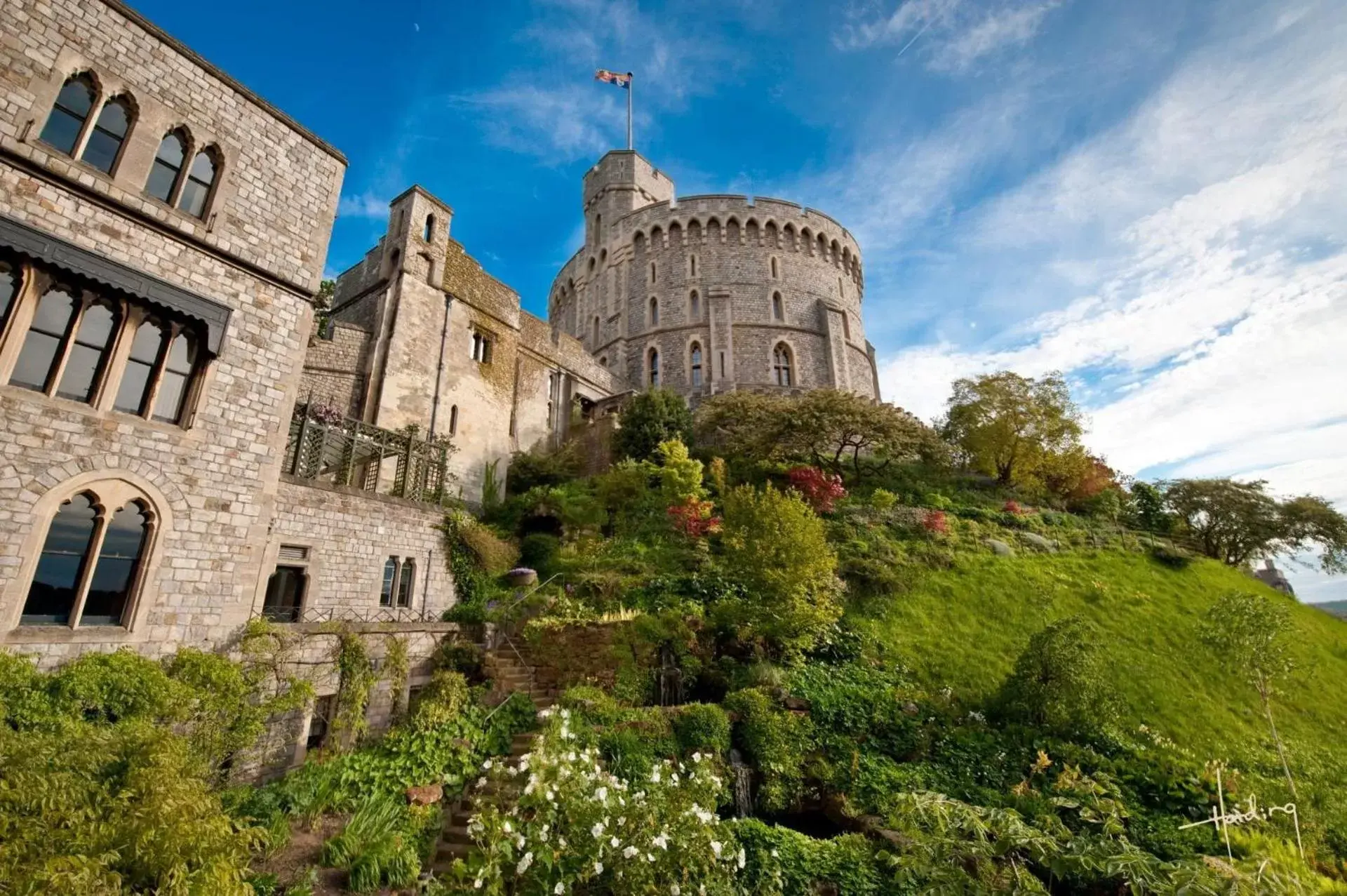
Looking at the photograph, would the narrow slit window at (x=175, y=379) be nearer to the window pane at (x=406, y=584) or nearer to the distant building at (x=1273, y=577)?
the window pane at (x=406, y=584)

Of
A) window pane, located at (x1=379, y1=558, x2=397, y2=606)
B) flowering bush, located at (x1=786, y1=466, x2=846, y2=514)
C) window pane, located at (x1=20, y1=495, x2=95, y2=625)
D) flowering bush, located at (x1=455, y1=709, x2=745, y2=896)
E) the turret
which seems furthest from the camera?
the turret

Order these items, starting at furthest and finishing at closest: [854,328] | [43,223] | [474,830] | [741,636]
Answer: [854,328], [741,636], [43,223], [474,830]

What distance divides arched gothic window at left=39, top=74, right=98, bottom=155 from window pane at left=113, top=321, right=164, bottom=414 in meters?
2.65

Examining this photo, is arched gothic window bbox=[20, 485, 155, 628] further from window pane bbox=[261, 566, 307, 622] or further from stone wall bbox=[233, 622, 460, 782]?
window pane bbox=[261, 566, 307, 622]

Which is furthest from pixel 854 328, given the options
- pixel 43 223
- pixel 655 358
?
pixel 43 223

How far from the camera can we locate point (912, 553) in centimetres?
1697

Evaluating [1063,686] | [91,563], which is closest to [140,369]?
[91,563]

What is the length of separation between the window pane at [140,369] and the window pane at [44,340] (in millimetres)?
730

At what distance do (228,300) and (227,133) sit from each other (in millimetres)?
3041

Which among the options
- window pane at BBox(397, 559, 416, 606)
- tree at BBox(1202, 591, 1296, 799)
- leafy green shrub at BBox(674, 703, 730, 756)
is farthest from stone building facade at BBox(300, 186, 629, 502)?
tree at BBox(1202, 591, 1296, 799)

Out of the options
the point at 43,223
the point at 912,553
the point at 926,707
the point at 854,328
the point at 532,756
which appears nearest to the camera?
the point at 532,756

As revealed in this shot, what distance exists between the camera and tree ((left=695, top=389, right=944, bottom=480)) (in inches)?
889

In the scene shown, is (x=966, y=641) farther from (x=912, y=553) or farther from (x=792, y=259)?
(x=792, y=259)

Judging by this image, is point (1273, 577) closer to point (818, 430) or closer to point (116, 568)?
point (818, 430)
